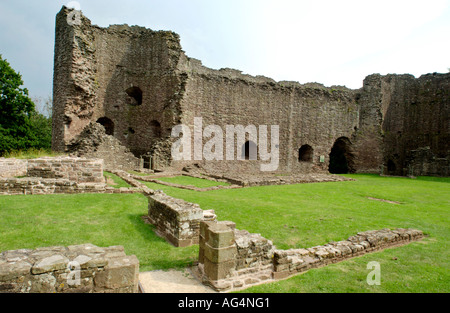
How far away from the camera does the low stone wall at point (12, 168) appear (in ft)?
35.3

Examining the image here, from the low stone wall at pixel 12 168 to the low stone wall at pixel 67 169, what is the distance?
5.46 ft

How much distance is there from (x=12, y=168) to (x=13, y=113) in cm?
1456

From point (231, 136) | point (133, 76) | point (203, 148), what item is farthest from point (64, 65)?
point (231, 136)

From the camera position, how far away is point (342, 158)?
102ft

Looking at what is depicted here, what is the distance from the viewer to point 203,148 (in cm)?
2109

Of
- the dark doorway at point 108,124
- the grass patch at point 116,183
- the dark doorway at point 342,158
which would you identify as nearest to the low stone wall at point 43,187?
the grass patch at point 116,183

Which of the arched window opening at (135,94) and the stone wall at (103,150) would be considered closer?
the stone wall at (103,150)

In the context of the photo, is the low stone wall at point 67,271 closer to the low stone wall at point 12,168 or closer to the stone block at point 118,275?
the stone block at point 118,275

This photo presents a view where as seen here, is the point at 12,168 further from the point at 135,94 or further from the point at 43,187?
the point at 135,94

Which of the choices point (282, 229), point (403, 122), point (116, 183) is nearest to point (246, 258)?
point (282, 229)

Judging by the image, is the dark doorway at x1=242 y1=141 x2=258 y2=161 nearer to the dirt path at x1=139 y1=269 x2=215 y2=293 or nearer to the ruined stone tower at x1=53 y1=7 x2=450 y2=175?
the ruined stone tower at x1=53 y1=7 x2=450 y2=175

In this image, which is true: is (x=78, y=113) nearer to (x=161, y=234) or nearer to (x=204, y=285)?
(x=161, y=234)

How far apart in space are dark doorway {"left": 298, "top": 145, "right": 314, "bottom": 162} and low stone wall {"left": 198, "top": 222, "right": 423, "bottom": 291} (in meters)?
21.7

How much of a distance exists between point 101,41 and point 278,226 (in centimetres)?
2116
